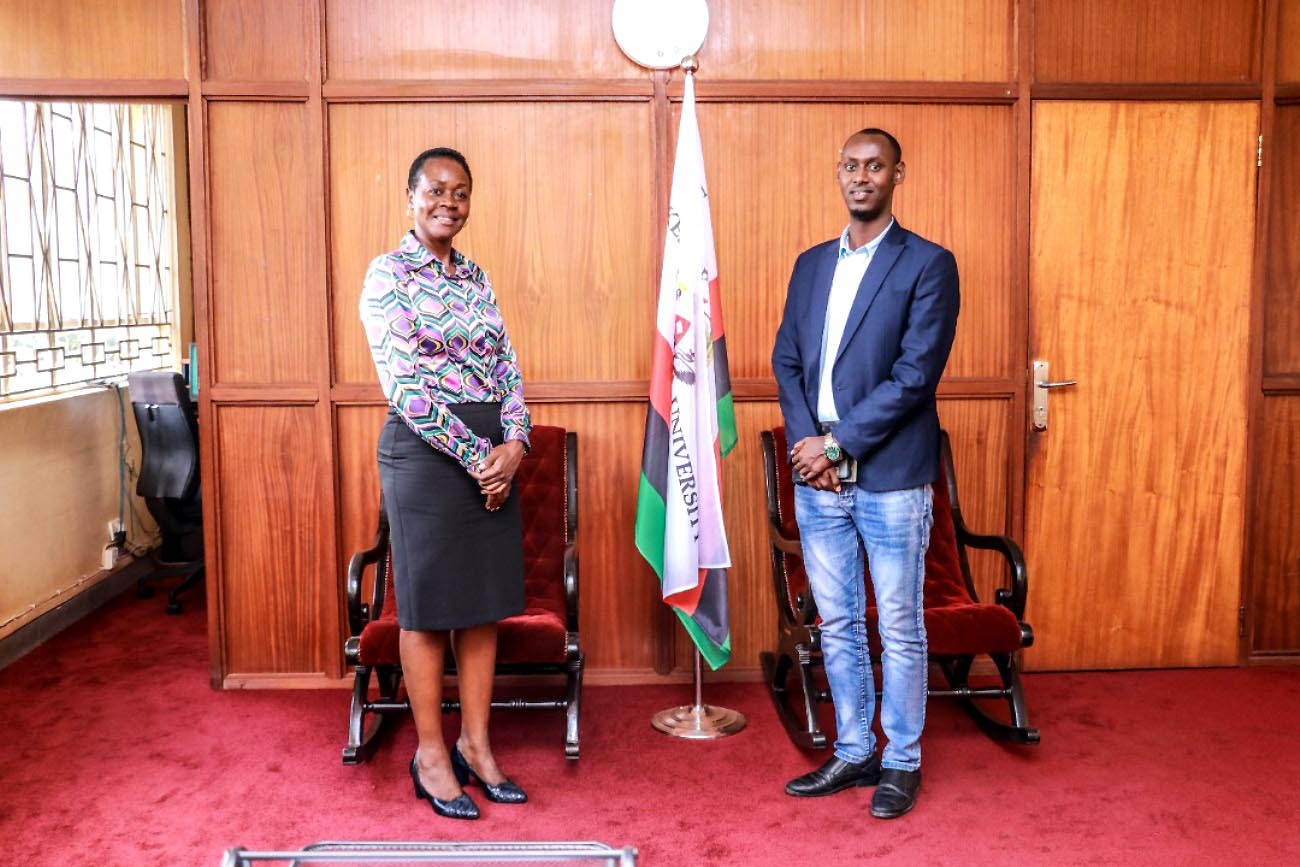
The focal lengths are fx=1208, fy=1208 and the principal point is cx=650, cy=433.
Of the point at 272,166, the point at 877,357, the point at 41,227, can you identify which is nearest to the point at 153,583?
the point at 41,227

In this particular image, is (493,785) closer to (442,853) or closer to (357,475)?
(442,853)

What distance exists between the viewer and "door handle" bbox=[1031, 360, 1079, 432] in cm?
441

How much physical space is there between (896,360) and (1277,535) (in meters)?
2.31

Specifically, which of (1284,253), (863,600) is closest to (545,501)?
(863,600)

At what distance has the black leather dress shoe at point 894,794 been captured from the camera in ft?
10.6

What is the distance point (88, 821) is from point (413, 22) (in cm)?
275

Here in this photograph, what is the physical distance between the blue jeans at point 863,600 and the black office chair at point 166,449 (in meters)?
3.48

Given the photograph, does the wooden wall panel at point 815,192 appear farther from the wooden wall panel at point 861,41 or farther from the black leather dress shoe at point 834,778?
the black leather dress shoe at point 834,778

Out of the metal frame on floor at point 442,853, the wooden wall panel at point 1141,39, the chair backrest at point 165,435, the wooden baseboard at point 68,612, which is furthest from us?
the chair backrest at point 165,435

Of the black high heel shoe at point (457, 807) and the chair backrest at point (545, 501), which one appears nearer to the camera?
the black high heel shoe at point (457, 807)

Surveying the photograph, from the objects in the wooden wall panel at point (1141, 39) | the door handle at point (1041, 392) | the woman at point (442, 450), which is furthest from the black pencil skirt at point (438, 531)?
the wooden wall panel at point (1141, 39)

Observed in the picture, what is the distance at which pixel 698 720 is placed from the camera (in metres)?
3.97

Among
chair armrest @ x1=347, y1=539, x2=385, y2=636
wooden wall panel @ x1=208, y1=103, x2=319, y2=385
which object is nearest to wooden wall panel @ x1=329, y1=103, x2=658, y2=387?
wooden wall panel @ x1=208, y1=103, x2=319, y2=385

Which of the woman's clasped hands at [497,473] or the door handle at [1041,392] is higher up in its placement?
the door handle at [1041,392]
